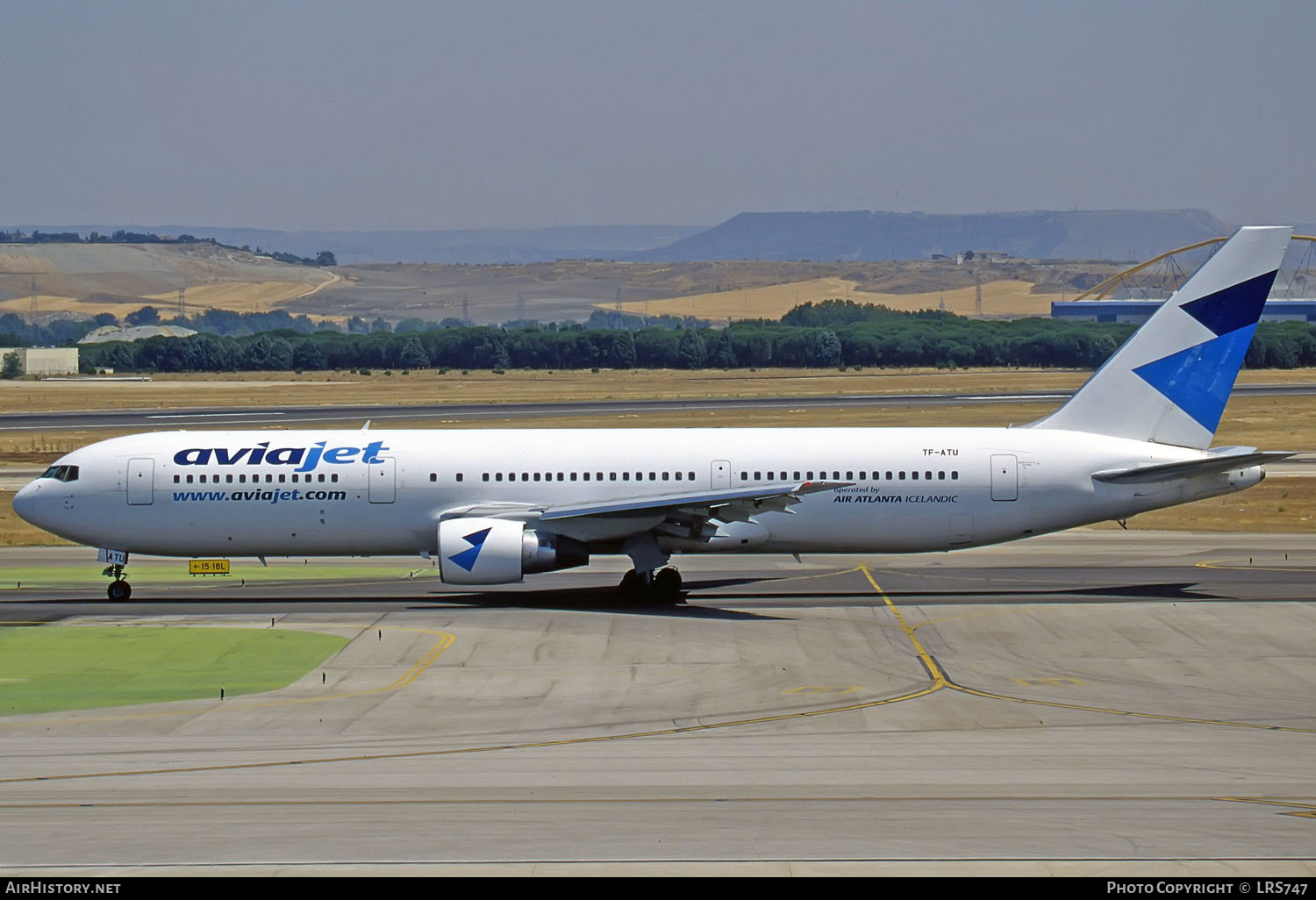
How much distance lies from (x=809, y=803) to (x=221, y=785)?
28.0ft

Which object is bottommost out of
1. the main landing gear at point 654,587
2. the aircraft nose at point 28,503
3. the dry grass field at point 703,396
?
the main landing gear at point 654,587

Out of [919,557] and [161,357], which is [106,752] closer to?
[919,557]

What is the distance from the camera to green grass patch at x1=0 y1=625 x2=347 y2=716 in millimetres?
28109

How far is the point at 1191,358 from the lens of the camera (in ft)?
132

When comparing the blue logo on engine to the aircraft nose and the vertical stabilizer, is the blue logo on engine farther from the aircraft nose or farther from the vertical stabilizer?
the vertical stabilizer

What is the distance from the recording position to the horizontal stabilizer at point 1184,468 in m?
37.8

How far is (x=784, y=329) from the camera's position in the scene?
17512cm

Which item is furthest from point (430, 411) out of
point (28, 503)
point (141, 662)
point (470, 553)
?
point (141, 662)

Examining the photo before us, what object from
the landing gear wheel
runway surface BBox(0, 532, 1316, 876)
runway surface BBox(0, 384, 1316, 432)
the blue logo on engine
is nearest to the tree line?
runway surface BBox(0, 384, 1316, 432)

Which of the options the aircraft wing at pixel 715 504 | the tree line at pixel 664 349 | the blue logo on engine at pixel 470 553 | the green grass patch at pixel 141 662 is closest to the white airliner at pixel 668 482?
the aircraft wing at pixel 715 504

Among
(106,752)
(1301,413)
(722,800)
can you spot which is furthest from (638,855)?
(1301,413)

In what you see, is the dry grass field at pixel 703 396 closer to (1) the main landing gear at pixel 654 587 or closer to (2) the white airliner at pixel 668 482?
(2) the white airliner at pixel 668 482

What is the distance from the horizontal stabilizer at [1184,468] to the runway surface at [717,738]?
304 cm

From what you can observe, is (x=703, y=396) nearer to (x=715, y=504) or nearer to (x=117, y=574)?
(x=117, y=574)
